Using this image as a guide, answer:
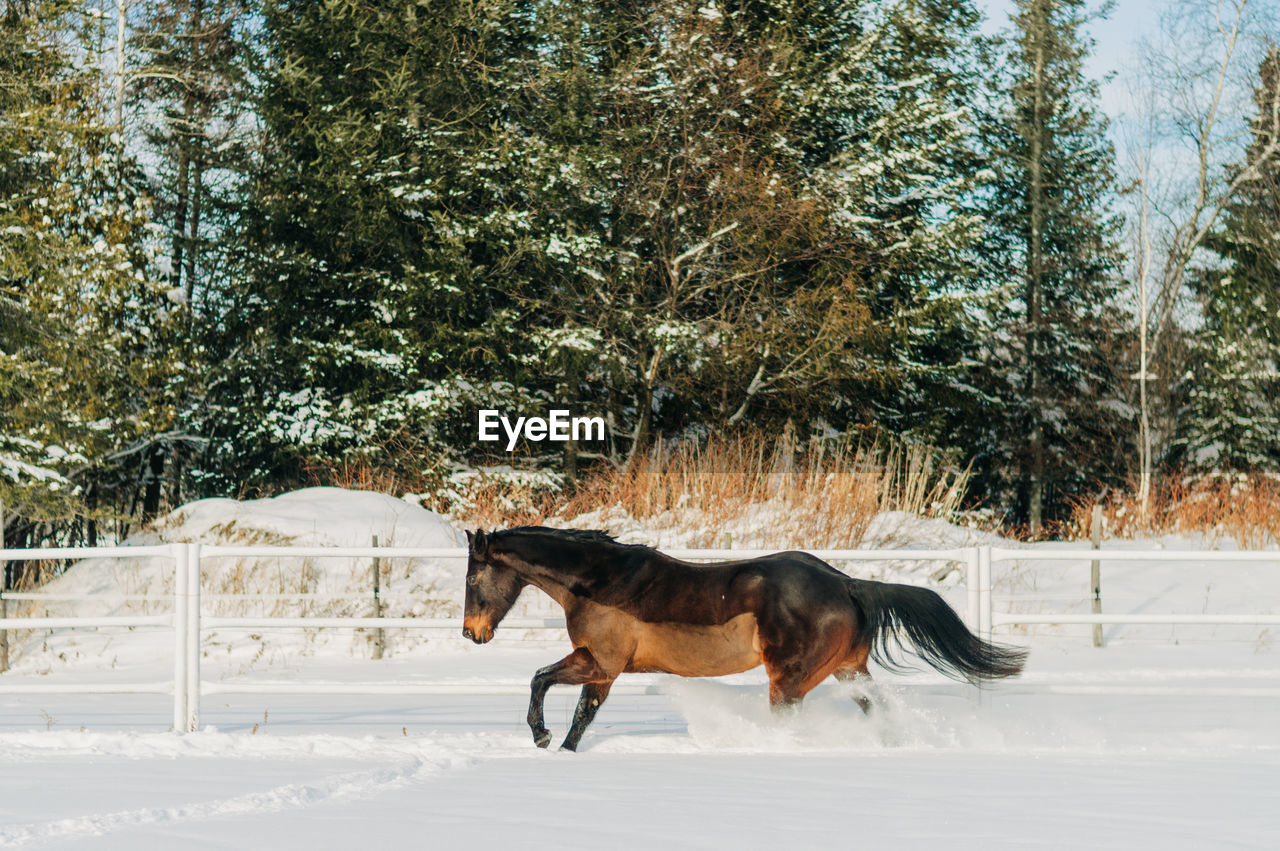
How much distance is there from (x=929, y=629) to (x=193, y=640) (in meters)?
4.17

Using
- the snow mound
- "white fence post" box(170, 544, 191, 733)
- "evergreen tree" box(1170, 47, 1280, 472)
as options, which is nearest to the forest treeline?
"evergreen tree" box(1170, 47, 1280, 472)

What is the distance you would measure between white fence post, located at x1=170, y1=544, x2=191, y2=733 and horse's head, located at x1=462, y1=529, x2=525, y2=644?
180 centimetres

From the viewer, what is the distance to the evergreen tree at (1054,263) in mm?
27969

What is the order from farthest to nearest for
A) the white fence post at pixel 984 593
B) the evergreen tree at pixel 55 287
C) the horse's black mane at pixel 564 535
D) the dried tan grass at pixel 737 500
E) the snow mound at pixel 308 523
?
the dried tan grass at pixel 737 500 → the snow mound at pixel 308 523 → the evergreen tree at pixel 55 287 → the white fence post at pixel 984 593 → the horse's black mane at pixel 564 535

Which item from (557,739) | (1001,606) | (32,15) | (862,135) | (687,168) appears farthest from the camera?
(862,135)

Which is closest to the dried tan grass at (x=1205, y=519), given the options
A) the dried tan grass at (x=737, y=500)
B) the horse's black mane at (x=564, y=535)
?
the dried tan grass at (x=737, y=500)

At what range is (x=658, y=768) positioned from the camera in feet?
20.5

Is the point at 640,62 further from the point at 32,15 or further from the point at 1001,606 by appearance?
the point at 1001,606

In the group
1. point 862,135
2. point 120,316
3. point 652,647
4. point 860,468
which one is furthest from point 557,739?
point 862,135

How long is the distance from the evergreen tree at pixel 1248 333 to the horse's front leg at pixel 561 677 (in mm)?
22086

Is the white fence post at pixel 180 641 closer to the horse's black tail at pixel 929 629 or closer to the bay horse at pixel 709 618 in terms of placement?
the bay horse at pixel 709 618

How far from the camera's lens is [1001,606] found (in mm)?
15016

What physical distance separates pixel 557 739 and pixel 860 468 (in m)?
12.4

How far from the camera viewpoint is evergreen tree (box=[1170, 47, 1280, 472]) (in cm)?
2611
